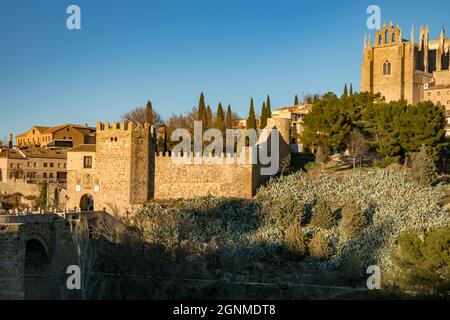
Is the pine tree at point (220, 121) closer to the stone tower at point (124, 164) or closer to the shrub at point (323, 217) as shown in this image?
the stone tower at point (124, 164)

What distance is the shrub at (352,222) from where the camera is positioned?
30.4 metres

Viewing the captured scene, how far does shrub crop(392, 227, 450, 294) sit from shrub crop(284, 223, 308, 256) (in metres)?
6.55

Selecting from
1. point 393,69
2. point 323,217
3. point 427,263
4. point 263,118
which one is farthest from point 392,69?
point 427,263

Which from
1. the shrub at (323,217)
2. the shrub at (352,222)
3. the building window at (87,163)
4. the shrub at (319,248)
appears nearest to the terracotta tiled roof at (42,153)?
the building window at (87,163)

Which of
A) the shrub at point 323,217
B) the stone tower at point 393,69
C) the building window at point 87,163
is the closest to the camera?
the shrub at point 323,217

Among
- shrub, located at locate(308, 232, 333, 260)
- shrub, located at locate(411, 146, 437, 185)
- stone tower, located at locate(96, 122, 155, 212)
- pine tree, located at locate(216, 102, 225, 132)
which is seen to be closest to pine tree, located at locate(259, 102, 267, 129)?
pine tree, located at locate(216, 102, 225, 132)

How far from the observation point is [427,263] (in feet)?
74.0

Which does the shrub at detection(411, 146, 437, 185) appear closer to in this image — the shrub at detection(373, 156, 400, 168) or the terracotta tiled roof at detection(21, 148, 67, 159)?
the shrub at detection(373, 156, 400, 168)

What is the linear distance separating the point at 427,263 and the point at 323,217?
9107mm

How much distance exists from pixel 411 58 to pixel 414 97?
11.1ft

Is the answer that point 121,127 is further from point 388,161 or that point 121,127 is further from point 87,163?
point 388,161

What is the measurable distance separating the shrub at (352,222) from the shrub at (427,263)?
266 inches
